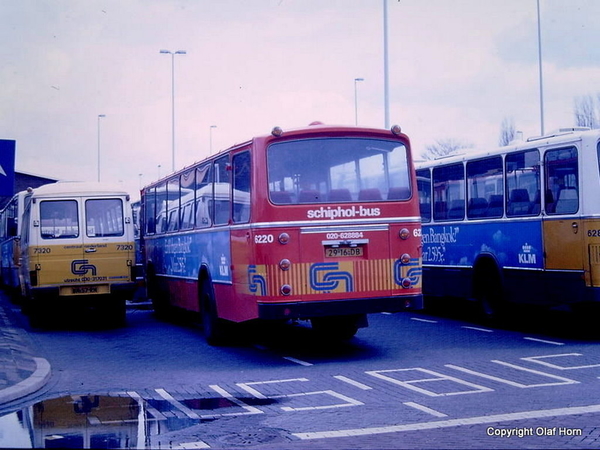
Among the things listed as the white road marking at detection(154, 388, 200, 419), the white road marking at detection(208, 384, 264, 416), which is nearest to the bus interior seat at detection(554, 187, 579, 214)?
the white road marking at detection(208, 384, 264, 416)

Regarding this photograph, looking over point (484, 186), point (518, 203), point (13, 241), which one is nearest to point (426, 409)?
point (518, 203)

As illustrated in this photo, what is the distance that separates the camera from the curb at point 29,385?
988 centimetres

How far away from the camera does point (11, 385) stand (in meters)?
10.5

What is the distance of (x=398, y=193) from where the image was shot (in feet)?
42.5

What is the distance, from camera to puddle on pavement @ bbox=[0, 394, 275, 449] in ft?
25.2

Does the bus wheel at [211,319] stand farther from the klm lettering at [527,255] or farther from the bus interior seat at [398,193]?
the klm lettering at [527,255]

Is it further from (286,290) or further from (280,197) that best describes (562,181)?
(286,290)

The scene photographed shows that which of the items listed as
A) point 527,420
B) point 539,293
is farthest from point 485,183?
point 527,420

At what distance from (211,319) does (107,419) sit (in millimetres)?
5871

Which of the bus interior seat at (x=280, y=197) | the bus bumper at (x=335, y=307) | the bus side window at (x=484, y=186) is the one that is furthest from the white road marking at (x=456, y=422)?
the bus side window at (x=484, y=186)

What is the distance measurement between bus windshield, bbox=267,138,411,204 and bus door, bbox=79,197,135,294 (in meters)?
6.48

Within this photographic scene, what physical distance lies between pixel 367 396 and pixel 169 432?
8.33ft

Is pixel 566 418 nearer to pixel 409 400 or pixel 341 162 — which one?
pixel 409 400

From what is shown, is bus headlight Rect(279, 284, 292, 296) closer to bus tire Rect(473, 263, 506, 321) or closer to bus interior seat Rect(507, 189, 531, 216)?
bus interior seat Rect(507, 189, 531, 216)
